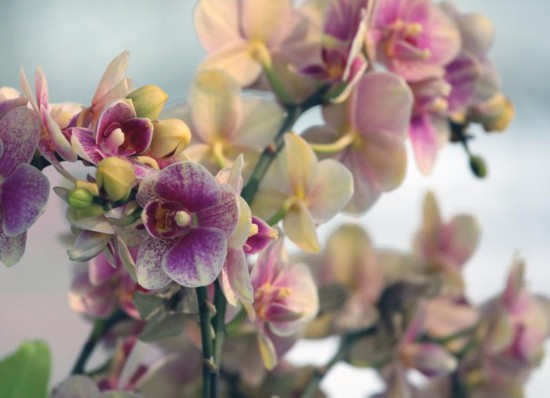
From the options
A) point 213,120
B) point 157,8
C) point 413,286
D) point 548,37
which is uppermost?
point 213,120

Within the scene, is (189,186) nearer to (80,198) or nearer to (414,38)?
(80,198)

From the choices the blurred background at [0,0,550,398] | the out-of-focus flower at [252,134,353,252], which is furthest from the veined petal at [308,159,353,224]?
the blurred background at [0,0,550,398]

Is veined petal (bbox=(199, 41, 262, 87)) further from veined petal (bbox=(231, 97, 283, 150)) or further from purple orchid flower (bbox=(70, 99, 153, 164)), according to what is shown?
purple orchid flower (bbox=(70, 99, 153, 164))

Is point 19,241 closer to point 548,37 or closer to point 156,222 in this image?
point 156,222

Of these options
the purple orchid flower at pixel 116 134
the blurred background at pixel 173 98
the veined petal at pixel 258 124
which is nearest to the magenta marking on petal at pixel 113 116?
the purple orchid flower at pixel 116 134

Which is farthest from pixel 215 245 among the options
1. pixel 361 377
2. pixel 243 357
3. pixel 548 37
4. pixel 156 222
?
pixel 548 37

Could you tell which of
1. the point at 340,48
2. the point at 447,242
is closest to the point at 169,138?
the point at 340,48

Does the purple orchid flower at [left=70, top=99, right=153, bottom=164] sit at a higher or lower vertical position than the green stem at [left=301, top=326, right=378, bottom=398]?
higher
